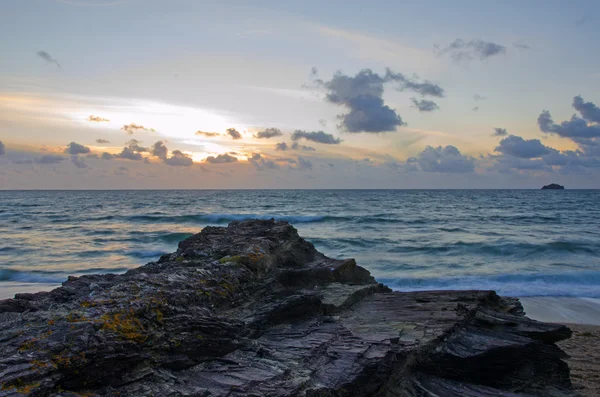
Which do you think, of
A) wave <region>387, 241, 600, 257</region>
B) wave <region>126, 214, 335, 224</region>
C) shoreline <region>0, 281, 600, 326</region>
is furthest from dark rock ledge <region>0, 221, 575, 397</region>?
wave <region>126, 214, 335, 224</region>

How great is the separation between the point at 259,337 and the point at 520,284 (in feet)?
53.0

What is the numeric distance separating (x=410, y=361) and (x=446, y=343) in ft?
2.17

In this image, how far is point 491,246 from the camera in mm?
26672

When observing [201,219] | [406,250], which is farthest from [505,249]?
[201,219]

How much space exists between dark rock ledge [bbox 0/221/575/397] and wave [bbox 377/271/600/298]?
34.7ft

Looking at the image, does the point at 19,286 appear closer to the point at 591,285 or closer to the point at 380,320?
the point at 380,320

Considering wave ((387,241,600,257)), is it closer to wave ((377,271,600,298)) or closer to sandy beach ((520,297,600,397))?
wave ((377,271,600,298))

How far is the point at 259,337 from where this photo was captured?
482cm

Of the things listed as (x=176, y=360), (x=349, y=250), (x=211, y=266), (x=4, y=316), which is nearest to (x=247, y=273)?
(x=211, y=266)

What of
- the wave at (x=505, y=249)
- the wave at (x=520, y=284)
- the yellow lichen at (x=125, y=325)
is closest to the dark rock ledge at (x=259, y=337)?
the yellow lichen at (x=125, y=325)

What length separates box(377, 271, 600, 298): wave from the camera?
1605 cm

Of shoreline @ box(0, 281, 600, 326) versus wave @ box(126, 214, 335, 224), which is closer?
shoreline @ box(0, 281, 600, 326)

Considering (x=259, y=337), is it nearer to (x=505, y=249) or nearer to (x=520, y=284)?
(x=520, y=284)

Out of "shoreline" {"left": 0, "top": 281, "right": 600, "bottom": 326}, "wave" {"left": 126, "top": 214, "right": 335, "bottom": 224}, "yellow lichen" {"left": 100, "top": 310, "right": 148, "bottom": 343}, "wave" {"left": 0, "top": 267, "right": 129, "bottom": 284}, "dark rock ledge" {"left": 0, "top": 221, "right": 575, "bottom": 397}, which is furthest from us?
"wave" {"left": 126, "top": 214, "right": 335, "bottom": 224}
